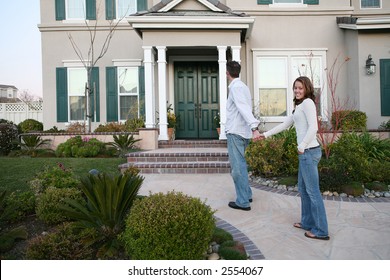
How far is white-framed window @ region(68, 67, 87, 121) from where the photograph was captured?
453 inches

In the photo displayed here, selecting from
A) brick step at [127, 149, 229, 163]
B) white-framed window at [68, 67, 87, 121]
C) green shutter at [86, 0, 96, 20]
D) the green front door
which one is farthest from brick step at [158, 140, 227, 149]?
green shutter at [86, 0, 96, 20]

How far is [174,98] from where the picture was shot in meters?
11.3

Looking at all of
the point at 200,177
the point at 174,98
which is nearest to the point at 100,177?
the point at 200,177

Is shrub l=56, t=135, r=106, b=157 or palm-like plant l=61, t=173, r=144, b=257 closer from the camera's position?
palm-like plant l=61, t=173, r=144, b=257

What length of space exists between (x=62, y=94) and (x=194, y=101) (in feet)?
15.7

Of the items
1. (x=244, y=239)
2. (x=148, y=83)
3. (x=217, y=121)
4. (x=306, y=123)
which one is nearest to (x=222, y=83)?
(x=217, y=121)

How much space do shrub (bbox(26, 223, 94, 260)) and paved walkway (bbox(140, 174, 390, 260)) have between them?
1.39 metres

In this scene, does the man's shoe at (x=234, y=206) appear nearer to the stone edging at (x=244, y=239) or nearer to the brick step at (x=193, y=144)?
the stone edging at (x=244, y=239)

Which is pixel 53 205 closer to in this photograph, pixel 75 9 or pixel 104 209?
pixel 104 209

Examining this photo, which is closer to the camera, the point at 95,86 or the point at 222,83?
the point at 222,83

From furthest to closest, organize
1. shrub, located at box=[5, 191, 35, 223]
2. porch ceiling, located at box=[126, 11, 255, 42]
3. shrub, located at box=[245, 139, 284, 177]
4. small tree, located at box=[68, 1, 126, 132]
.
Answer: small tree, located at box=[68, 1, 126, 132]
porch ceiling, located at box=[126, 11, 255, 42]
shrub, located at box=[245, 139, 284, 177]
shrub, located at box=[5, 191, 35, 223]

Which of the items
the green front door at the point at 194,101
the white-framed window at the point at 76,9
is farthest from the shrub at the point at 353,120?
the white-framed window at the point at 76,9

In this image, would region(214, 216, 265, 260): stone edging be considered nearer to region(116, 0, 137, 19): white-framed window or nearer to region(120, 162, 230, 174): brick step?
region(120, 162, 230, 174): brick step

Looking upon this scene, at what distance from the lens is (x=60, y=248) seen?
2.89 meters
